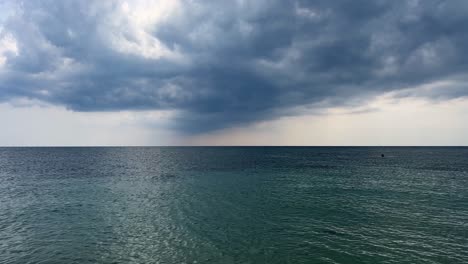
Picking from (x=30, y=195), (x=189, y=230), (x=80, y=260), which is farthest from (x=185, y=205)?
(x=30, y=195)

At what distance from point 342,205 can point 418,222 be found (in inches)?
424

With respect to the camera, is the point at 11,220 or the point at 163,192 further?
the point at 163,192

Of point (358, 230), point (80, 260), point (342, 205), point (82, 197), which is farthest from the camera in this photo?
point (82, 197)

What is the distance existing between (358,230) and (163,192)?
37265mm

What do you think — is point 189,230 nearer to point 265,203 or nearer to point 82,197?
point 265,203

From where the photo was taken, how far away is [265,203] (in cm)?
4400

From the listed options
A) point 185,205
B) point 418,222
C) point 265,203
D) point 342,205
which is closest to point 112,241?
point 185,205

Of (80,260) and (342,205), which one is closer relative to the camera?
(80,260)

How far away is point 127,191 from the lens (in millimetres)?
54812

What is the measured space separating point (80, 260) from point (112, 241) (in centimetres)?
430

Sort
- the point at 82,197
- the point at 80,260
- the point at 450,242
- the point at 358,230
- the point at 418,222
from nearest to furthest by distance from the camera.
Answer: the point at 80,260 → the point at 450,242 → the point at 358,230 → the point at 418,222 → the point at 82,197

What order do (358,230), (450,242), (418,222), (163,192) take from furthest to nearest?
(163,192) → (418,222) → (358,230) → (450,242)

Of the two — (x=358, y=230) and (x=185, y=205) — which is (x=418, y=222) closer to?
(x=358, y=230)

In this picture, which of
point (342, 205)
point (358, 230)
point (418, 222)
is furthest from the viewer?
point (342, 205)
